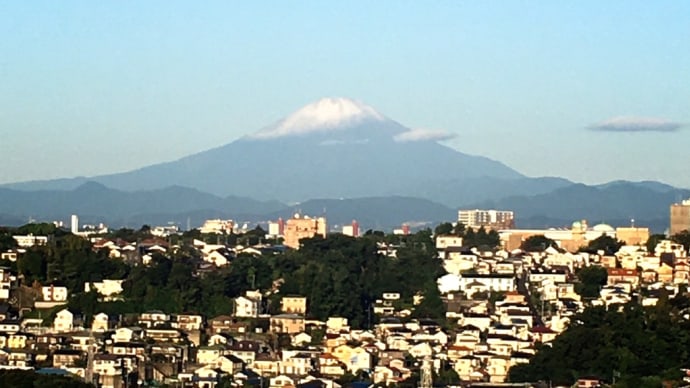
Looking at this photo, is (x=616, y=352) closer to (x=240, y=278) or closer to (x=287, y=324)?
(x=287, y=324)

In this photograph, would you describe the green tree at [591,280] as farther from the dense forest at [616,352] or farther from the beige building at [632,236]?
the beige building at [632,236]

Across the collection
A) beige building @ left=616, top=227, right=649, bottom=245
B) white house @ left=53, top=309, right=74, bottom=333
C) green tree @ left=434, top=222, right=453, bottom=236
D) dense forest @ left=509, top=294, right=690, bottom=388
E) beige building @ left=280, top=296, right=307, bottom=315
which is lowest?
dense forest @ left=509, top=294, right=690, bottom=388

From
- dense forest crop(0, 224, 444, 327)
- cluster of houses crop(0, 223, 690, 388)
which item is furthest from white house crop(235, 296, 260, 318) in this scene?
dense forest crop(0, 224, 444, 327)

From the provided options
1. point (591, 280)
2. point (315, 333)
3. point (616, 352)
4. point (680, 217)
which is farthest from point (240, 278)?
point (680, 217)

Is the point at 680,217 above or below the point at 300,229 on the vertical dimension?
above

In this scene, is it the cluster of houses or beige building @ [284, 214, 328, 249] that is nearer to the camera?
the cluster of houses

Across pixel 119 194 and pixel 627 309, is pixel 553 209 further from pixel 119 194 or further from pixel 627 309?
pixel 627 309

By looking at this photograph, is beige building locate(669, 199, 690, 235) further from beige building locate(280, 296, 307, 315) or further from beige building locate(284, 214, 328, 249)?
Result: beige building locate(280, 296, 307, 315)
